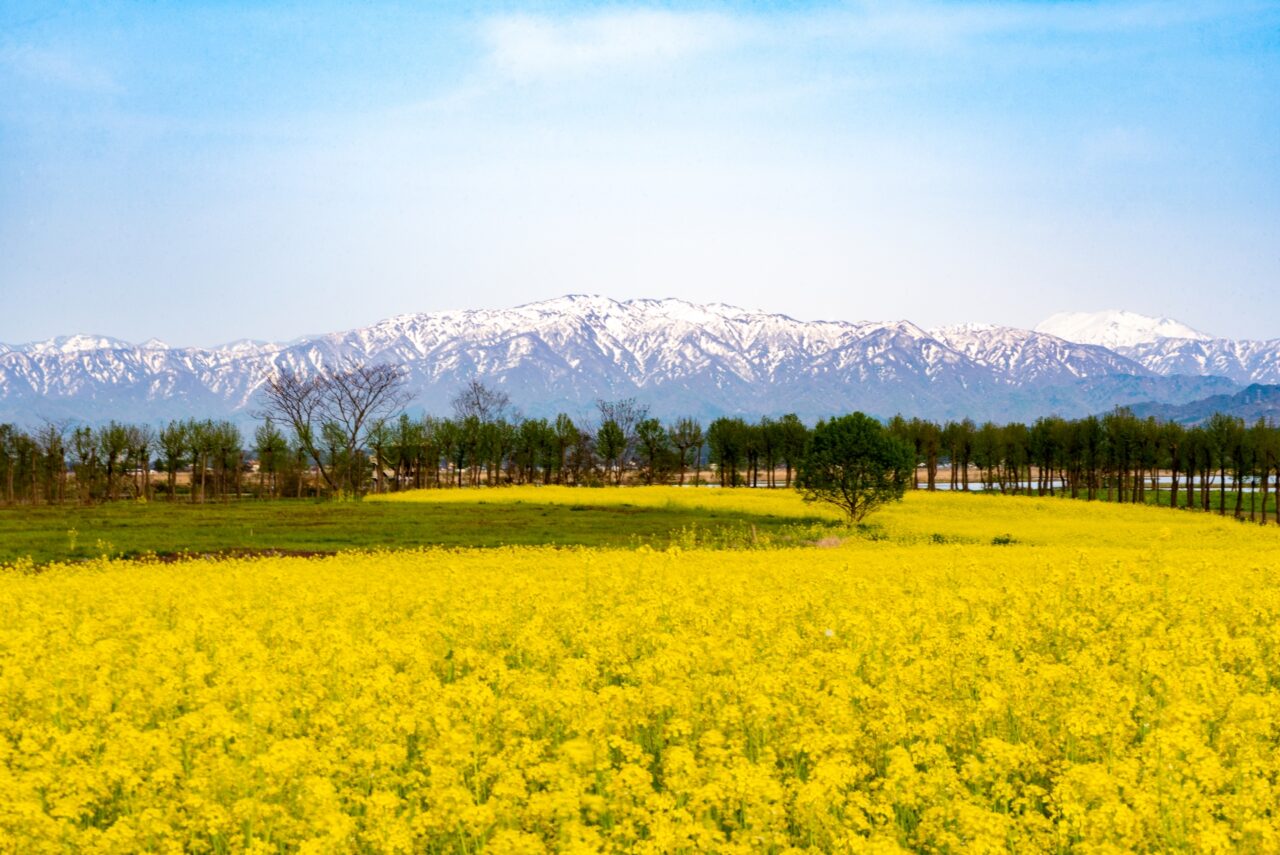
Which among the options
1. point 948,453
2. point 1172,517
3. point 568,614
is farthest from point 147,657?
point 948,453

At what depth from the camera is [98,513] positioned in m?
59.4

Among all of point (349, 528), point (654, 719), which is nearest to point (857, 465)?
point (349, 528)

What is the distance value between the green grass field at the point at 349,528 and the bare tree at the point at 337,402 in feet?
109

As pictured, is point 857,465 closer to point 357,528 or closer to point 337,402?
point 357,528

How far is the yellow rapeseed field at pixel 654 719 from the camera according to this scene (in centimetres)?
641

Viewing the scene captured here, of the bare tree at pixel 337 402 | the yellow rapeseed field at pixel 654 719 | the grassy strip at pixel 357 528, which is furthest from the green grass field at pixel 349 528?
the bare tree at pixel 337 402

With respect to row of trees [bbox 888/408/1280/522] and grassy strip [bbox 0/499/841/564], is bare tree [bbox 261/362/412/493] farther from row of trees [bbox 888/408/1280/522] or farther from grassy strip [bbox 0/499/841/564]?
row of trees [bbox 888/408/1280/522]

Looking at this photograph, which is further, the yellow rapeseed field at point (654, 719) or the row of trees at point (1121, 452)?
the row of trees at point (1121, 452)

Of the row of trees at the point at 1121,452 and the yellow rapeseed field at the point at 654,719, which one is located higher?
the row of trees at the point at 1121,452

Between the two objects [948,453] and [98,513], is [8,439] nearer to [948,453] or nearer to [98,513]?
[98,513]

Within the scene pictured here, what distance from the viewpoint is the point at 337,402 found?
355 ft

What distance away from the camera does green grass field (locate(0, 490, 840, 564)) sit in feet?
137

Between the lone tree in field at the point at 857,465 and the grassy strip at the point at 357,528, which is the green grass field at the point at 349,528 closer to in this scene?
the grassy strip at the point at 357,528

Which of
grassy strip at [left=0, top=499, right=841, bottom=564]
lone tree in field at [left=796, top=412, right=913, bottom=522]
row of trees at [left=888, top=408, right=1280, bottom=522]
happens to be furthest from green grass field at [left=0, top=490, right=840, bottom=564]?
row of trees at [left=888, top=408, right=1280, bottom=522]
